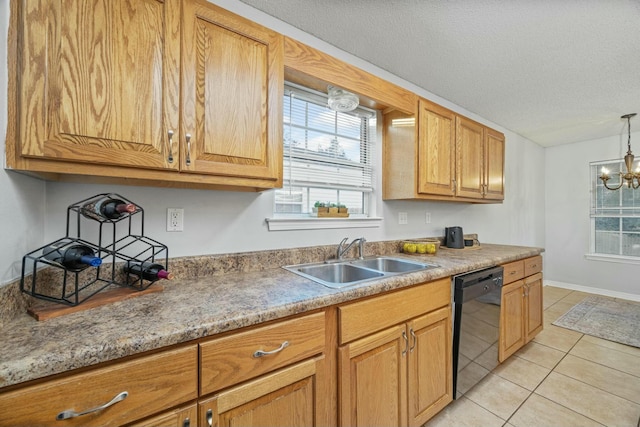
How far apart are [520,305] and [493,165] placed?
1.42 metres

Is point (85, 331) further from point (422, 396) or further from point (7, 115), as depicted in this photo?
point (422, 396)

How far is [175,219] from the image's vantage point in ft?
4.55

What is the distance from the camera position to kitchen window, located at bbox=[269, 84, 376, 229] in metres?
1.85

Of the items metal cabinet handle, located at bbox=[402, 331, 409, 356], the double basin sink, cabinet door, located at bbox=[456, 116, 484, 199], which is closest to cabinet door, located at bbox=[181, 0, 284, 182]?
the double basin sink

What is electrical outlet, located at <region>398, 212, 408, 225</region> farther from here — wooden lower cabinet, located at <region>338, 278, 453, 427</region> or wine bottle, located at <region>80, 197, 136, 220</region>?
wine bottle, located at <region>80, 197, 136, 220</region>

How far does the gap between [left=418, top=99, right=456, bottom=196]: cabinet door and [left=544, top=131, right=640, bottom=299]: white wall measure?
137 inches

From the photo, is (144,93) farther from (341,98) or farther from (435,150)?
(435,150)

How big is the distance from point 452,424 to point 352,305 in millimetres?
1135

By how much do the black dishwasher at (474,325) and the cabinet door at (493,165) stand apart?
45.7 inches

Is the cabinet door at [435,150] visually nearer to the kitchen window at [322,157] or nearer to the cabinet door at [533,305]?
the kitchen window at [322,157]

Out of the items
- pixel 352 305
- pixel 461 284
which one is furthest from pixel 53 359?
pixel 461 284

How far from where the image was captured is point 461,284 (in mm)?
1617

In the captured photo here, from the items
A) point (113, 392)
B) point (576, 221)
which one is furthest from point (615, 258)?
point (113, 392)

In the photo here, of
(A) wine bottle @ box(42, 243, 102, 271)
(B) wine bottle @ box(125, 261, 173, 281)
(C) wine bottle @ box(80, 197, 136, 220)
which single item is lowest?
(B) wine bottle @ box(125, 261, 173, 281)
